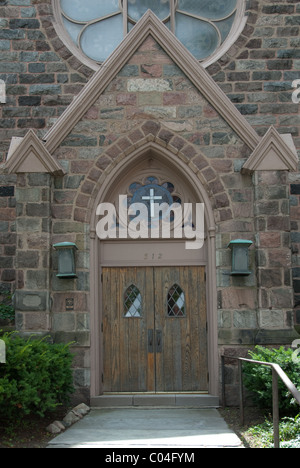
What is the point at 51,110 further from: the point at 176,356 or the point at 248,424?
the point at 248,424

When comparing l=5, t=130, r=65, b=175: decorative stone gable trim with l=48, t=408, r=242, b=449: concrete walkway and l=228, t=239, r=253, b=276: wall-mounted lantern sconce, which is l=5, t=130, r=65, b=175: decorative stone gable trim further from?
l=48, t=408, r=242, b=449: concrete walkway

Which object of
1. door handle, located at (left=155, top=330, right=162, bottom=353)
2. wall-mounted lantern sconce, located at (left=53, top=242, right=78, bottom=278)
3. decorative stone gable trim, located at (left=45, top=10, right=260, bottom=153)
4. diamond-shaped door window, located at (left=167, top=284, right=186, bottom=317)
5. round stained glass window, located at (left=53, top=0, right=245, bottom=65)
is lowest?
door handle, located at (left=155, top=330, right=162, bottom=353)

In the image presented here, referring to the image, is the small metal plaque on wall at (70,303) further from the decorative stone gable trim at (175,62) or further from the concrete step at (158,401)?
the decorative stone gable trim at (175,62)

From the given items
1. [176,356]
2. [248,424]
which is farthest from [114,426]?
[176,356]

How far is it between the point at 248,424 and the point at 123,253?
3.33 metres

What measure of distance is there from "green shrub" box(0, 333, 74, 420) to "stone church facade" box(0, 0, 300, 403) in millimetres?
1183

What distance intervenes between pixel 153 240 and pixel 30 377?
11.5ft

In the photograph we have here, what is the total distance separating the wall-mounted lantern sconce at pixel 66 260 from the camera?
27.9 feet

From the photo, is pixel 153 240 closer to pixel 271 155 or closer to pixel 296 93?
pixel 271 155

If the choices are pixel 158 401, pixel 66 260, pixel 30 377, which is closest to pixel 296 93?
pixel 66 260

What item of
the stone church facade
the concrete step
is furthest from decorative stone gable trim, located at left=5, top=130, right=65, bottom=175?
the concrete step

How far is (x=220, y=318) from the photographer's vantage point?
8641 mm

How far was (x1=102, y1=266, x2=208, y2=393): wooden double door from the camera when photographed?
8.98 m

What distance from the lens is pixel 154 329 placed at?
9.09 meters
